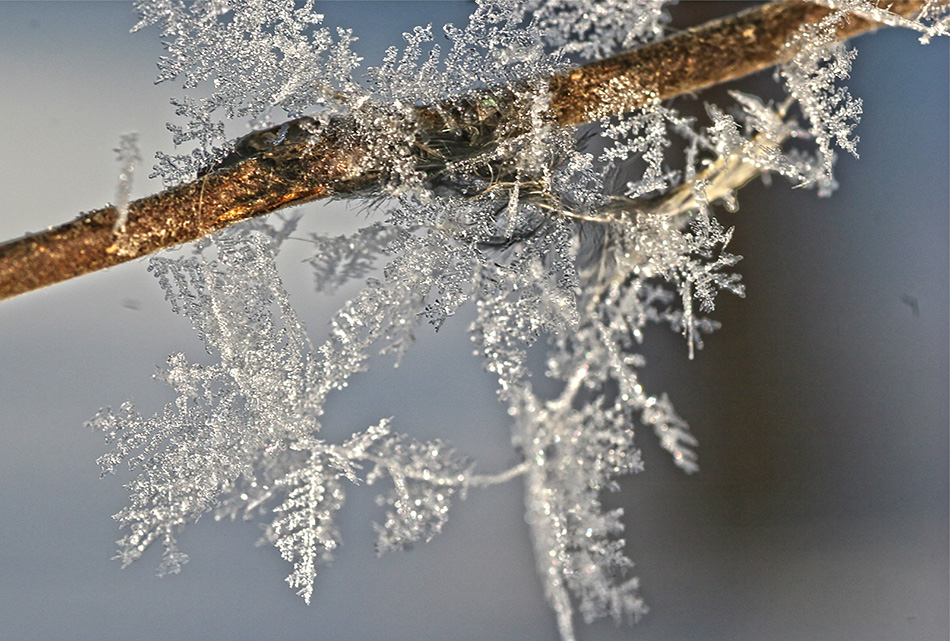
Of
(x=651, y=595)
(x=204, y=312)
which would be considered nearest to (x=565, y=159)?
(x=204, y=312)

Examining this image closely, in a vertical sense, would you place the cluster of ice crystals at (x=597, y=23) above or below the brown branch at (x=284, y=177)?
above

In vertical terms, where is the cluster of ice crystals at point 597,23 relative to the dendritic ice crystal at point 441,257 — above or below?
above

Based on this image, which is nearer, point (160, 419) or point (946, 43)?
point (160, 419)

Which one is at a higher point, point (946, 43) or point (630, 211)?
point (946, 43)

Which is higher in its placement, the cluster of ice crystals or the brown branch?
the cluster of ice crystals

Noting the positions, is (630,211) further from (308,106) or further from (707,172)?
(308,106)
